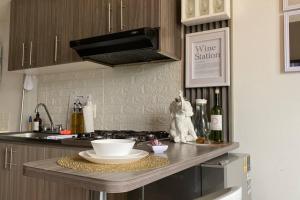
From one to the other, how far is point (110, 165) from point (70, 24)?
1.60 meters

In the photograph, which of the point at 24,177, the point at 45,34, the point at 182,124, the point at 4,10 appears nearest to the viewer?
the point at 182,124

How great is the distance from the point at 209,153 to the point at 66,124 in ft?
5.59

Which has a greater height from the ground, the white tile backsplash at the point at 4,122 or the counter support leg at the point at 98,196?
the white tile backsplash at the point at 4,122

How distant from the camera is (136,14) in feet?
5.88

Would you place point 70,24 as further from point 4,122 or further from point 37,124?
point 4,122

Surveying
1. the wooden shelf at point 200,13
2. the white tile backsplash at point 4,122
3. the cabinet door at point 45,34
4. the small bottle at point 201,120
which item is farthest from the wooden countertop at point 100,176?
the white tile backsplash at point 4,122

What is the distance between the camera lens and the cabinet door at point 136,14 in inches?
67.7

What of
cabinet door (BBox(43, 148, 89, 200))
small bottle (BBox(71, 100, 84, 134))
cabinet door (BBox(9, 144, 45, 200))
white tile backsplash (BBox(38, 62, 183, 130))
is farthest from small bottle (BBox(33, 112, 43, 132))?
cabinet door (BBox(43, 148, 89, 200))

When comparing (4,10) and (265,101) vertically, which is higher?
(4,10)

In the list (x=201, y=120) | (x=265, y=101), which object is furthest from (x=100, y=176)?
(x=265, y=101)

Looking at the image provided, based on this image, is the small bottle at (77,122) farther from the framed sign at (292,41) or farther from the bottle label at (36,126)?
the framed sign at (292,41)

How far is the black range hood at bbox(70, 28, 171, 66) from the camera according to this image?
164 cm

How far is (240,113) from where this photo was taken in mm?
1754

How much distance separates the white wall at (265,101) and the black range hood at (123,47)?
1.87 ft
